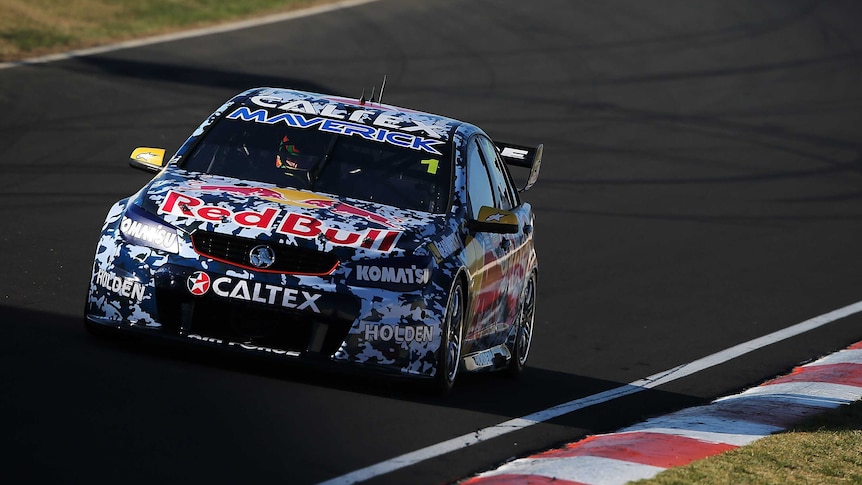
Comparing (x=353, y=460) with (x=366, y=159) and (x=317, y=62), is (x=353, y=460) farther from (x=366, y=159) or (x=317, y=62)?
(x=317, y=62)

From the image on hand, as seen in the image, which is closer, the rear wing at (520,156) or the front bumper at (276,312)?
the front bumper at (276,312)

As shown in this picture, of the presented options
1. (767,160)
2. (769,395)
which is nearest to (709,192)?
(767,160)

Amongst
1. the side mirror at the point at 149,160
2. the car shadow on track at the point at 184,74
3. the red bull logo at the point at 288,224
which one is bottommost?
the red bull logo at the point at 288,224

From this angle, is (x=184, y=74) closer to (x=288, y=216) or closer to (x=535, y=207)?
(x=535, y=207)

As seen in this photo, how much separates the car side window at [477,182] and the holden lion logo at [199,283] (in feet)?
5.77

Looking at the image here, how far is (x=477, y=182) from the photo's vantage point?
9109mm

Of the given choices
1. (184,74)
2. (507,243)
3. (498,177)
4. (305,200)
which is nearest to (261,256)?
(305,200)

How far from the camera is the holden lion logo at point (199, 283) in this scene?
7496mm

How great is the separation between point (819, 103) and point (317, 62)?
802cm

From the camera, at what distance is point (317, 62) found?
2281 cm

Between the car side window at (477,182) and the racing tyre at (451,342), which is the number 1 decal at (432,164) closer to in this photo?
the car side window at (477,182)

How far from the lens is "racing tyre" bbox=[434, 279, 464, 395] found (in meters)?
7.78

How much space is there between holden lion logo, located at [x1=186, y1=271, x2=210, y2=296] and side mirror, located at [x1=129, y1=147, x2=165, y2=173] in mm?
1292

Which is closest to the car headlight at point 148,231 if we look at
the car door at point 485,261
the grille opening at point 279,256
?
the grille opening at point 279,256
